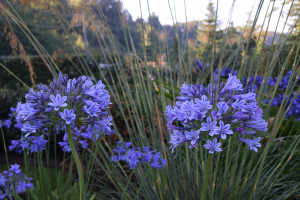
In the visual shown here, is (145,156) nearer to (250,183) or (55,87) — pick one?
(55,87)

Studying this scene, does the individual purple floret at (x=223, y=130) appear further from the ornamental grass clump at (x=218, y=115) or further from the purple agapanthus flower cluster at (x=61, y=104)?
the purple agapanthus flower cluster at (x=61, y=104)

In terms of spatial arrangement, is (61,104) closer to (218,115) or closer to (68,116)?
(68,116)

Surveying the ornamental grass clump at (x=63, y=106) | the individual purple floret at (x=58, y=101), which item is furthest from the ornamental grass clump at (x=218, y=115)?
the individual purple floret at (x=58, y=101)

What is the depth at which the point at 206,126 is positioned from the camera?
1.09 m

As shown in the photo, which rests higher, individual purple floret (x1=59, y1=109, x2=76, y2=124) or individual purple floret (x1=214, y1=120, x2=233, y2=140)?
individual purple floret (x1=59, y1=109, x2=76, y2=124)

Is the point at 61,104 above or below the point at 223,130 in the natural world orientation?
above

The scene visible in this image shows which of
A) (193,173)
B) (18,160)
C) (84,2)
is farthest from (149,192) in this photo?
(18,160)

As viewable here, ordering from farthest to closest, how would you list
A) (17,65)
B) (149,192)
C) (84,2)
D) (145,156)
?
(17,65)
(84,2)
(149,192)
(145,156)

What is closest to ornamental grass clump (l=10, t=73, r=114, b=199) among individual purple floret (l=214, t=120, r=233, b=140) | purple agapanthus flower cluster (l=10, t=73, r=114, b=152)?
purple agapanthus flower cluster (l=10, t=73, r=114, b=152)

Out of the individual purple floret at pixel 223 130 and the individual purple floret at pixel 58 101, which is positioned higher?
the individual purple floret at pixel 58 101

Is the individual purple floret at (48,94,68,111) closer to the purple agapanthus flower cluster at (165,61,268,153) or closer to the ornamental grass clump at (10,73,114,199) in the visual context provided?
the ornamental grass clump at (10,73,114,199)

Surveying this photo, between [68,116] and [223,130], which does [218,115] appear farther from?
[68,116]

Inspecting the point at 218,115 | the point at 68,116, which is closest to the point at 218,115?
the point at 218,115

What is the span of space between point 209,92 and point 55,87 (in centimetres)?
81
